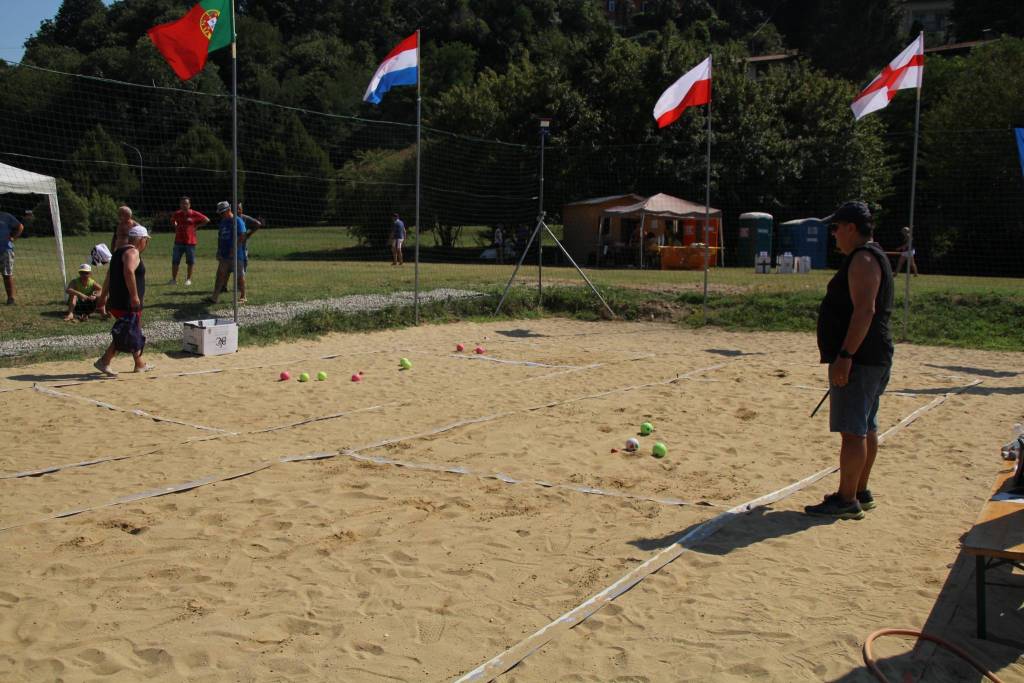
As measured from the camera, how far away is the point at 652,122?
99.0 ft

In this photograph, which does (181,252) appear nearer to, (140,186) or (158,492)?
(140,186)

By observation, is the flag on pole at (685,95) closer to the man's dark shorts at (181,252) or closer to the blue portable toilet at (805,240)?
the man's dark shorts at (181,252)

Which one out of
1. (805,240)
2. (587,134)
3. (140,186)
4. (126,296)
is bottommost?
(126,296)

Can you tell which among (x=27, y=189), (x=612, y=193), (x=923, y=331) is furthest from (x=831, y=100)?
(x=27, y=189)

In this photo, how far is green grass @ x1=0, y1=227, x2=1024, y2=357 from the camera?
13.0m

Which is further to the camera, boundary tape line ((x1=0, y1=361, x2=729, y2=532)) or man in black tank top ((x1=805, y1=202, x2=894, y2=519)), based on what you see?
boundary tape line ((x1=0, y1=361, x2=729, y2=532))

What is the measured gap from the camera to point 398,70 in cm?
1309

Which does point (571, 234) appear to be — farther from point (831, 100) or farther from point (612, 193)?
point (831, 100)

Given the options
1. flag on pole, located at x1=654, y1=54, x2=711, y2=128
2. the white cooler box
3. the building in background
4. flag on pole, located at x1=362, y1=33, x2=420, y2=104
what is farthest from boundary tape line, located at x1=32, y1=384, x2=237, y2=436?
the building in background

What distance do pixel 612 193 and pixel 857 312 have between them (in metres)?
24.6

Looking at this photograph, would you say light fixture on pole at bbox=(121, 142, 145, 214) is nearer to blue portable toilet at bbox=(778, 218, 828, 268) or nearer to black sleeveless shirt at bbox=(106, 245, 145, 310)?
black sleeveless shirt at bbox=(106, 245, 145, 310)

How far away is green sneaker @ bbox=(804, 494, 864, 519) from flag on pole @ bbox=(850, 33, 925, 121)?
9081 millimetres

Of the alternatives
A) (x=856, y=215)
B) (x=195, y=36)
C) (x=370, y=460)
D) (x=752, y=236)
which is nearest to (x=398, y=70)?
(x=195, y=36)

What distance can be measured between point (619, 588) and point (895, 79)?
11213 millimetres
